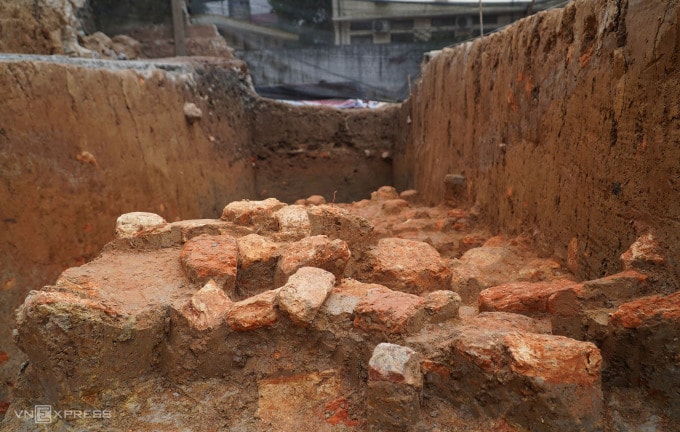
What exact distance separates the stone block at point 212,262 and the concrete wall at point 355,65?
4.98 m

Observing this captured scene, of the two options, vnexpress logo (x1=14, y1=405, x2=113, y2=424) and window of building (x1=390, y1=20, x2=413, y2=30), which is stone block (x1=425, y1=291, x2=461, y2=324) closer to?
vnexpress logo (x1=14, y1=405, x2=113, y2=424)

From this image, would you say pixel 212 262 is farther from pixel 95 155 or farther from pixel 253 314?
pixel 95 155

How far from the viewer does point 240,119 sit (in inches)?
248

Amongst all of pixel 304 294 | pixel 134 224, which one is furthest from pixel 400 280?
pixel 134 224

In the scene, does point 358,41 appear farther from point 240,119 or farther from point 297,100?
point 240,119

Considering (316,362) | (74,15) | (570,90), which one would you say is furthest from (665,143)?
(74,15)

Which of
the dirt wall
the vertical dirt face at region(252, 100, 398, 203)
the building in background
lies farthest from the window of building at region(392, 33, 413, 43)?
the dirt wall

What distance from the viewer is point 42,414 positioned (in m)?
1.34

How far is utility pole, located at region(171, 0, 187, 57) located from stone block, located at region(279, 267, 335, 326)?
21.5ft

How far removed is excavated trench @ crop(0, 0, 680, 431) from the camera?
1232 mm

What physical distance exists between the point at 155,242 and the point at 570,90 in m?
2.07

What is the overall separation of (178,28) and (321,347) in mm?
6934

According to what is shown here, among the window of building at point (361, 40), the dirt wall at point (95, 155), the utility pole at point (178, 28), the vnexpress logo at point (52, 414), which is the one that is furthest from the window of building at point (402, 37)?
the vnexpress logo at point (52, 414)

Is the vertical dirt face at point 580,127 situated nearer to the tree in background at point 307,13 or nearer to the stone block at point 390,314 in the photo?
the stone block at point 390,314
